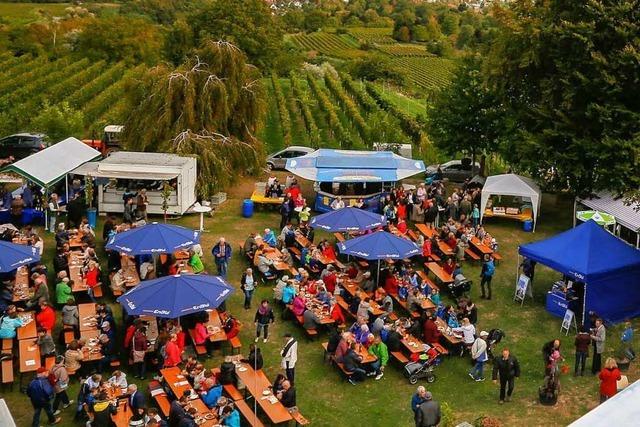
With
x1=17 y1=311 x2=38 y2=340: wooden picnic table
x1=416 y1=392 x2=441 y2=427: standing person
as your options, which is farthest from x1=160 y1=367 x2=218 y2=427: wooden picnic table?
x1=416 y1=392 x2=441 y2=427: standing person

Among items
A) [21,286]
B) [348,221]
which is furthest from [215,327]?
[348,221]

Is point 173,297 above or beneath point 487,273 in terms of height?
above

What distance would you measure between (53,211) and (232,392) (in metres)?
12.4

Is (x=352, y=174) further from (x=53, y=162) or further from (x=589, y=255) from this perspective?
(x=589, y=255)

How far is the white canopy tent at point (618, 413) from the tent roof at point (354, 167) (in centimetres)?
1936

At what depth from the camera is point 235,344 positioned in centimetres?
1722

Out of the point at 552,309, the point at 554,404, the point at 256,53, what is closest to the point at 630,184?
the point at 552,309

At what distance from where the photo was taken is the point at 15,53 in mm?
79500

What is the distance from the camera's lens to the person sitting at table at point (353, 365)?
16.3 metres

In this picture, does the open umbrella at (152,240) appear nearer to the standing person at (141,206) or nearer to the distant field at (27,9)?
the standing person at (141,206)

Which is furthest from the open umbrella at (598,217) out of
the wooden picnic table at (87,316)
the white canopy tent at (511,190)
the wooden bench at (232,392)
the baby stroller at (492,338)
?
the wooden picnic table at (87,316)

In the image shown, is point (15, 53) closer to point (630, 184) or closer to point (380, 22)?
point (630, 184)

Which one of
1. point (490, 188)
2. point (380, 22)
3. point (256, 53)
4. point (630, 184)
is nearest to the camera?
point (630, 184)

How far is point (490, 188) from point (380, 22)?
138m
